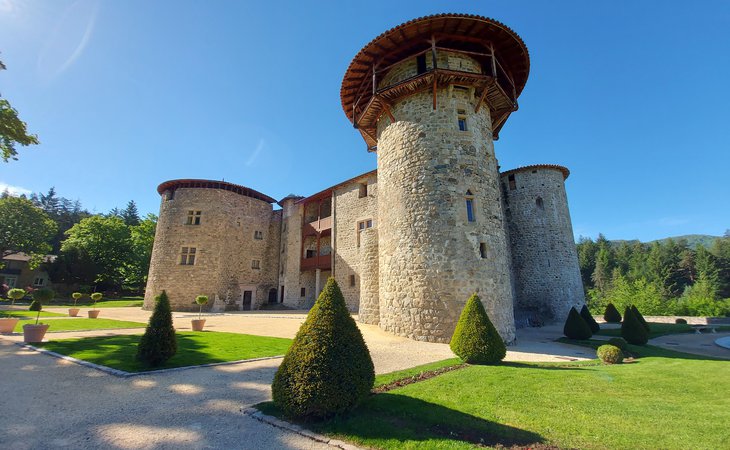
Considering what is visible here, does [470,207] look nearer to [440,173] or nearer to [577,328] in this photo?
[440,173]

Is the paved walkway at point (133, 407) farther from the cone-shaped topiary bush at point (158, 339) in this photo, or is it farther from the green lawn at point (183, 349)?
the cone-shaped topiary bush at point (158, 339)

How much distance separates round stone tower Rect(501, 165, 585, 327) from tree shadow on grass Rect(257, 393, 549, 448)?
1957cm

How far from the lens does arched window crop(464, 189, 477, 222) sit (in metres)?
12.4

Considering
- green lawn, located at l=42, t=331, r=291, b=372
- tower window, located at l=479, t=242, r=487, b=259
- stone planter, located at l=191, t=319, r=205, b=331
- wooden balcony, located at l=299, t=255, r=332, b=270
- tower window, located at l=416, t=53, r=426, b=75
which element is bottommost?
green lawn, located at l=42, t=331, r=291, b=372

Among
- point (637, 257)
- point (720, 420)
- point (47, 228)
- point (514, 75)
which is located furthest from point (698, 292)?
point (47, 228)

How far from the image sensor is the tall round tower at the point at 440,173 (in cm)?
1178

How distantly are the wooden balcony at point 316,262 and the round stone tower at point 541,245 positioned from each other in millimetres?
14503

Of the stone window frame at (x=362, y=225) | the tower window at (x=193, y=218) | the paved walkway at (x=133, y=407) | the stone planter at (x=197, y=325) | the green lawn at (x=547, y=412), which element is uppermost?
the tower window at (x=193, y=218)

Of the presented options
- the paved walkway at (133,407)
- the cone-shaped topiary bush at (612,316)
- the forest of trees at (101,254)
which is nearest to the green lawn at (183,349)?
the paved walkway at (133,407)

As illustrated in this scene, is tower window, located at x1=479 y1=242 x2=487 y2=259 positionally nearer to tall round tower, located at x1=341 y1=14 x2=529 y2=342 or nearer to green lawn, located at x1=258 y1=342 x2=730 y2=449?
tall round tower, located at x1=341 y1=14 x2=529 y2=342

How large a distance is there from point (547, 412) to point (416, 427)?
2.12 meters

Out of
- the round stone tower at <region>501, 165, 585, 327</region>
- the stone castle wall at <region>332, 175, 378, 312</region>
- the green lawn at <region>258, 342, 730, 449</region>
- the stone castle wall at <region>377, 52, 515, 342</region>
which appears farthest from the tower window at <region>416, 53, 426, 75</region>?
the round stone tower at <region>501, 165, 585, 327</region>

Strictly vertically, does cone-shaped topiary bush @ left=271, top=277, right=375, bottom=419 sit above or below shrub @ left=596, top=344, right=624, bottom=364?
above

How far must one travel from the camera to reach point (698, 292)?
35.0 meters
